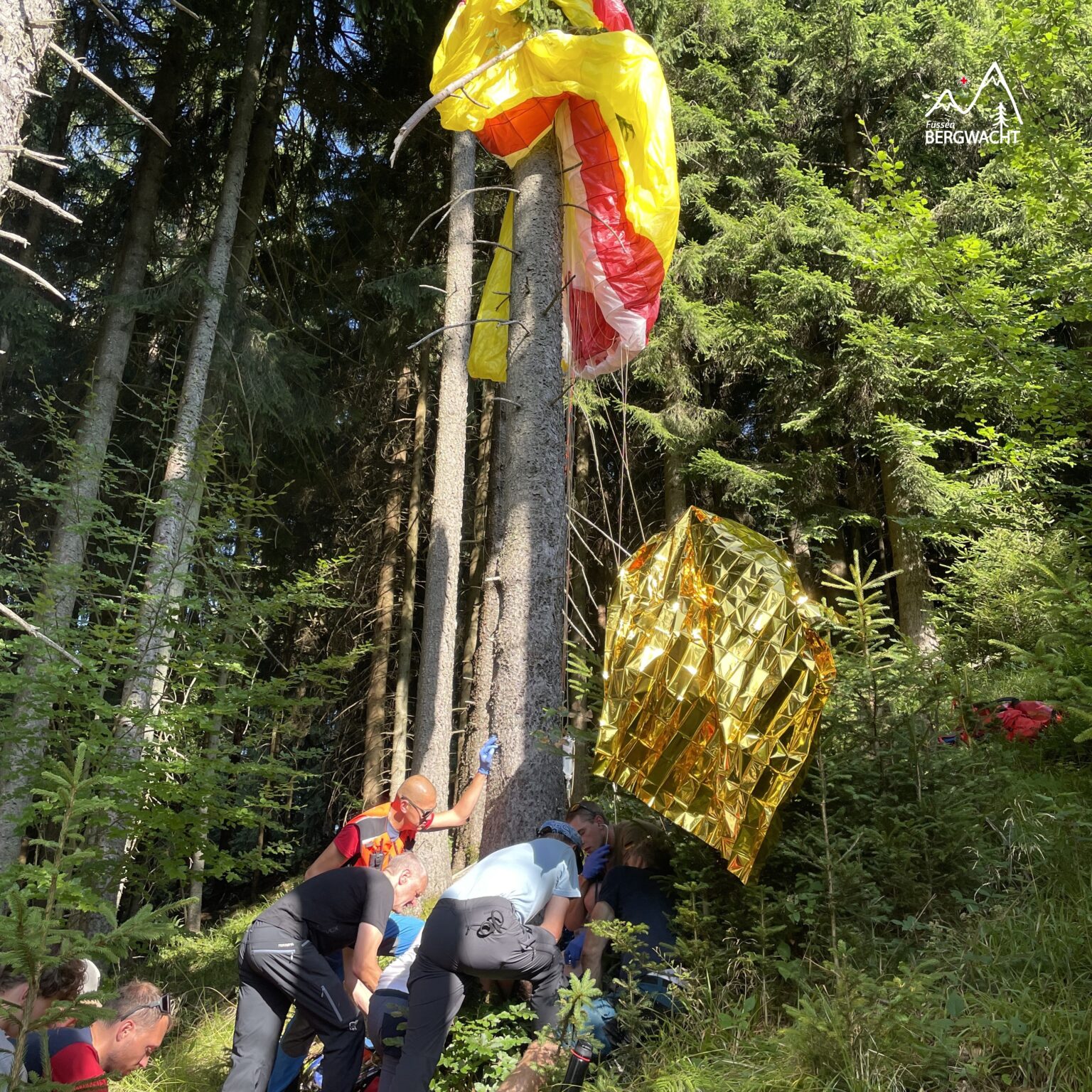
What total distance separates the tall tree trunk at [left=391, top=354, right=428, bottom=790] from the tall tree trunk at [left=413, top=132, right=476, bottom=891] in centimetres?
287

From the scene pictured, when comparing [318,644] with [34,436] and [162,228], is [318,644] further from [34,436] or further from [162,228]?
[162,228]

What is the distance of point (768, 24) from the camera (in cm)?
1188

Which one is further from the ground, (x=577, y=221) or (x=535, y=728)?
(x=577, y=221)

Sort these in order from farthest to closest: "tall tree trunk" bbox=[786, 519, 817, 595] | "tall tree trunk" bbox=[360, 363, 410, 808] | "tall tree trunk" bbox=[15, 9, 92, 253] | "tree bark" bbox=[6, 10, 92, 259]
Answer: "tall tree trunk" bbox=[360, 363, 410, 808], "tall tree trunk" bbox=[786, 519, 817, 595], "tree bark" bbox=[6, 10, 92, 259], "tall tree trunk" bbox=[15, 9, 92, 253]

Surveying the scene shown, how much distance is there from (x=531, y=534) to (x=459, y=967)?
7.00ft

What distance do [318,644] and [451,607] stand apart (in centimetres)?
481

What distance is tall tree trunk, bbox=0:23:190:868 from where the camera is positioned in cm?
521

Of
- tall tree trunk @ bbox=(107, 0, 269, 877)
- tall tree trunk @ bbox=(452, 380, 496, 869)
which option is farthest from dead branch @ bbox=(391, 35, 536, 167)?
tall tree trunk @ bbox=(452, 380, 496, 869)

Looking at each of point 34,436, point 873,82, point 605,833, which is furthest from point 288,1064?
point 873,82

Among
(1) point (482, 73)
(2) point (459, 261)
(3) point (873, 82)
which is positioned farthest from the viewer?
(3) point (873, 82)

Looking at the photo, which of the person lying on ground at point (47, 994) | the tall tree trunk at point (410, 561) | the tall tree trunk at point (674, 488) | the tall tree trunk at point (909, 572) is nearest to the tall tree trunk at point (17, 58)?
the person lying on ground at point (47, 994)

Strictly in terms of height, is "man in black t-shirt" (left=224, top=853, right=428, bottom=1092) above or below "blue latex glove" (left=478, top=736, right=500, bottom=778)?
below

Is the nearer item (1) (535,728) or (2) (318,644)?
(1) (535,728)

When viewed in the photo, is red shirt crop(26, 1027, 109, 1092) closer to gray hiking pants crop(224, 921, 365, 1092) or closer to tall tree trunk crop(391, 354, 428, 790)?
gray hiking pants crop(224, 921, 365, 1092)
